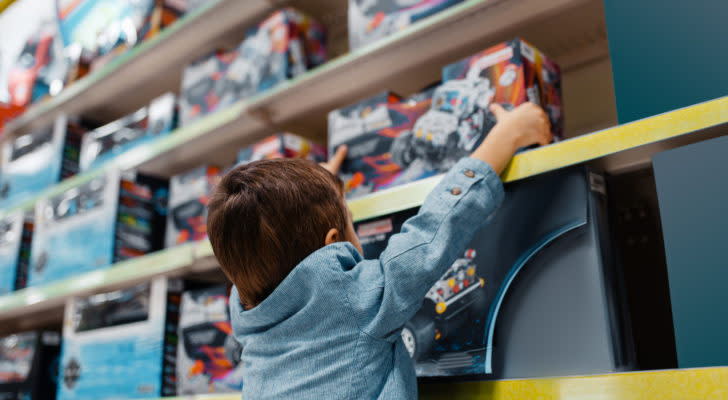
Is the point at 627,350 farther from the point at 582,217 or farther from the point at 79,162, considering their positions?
the point at 79,162

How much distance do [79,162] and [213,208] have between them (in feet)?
4.78

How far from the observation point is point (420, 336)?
977mm

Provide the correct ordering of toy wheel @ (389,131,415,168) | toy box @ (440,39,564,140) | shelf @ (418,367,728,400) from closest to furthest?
1. shelf @ (418,367,728,400)
2. toy box @ (440,39,564,140)
3. toy wheel @ (389,131,415,168)

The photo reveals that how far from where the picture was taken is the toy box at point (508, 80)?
3.26 ft

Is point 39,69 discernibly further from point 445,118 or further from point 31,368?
point 445,118

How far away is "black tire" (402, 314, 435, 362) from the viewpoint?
3.16 ft

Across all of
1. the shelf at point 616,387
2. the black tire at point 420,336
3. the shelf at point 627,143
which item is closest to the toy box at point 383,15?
the shelf at point 627,143

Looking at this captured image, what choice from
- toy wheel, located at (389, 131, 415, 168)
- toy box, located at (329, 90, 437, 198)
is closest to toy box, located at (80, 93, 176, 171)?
toy box, located at (329, 90, 437, 198)

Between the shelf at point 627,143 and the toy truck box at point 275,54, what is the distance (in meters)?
0.65

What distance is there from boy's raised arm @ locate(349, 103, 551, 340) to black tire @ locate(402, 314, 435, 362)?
0.50ft

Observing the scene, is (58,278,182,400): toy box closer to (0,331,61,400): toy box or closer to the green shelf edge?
the green shelf edge

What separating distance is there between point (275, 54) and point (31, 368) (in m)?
1.23

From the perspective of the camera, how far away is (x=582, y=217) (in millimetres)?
844

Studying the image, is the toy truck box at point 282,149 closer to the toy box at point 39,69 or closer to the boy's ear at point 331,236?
the boy's ear at point 331,236
